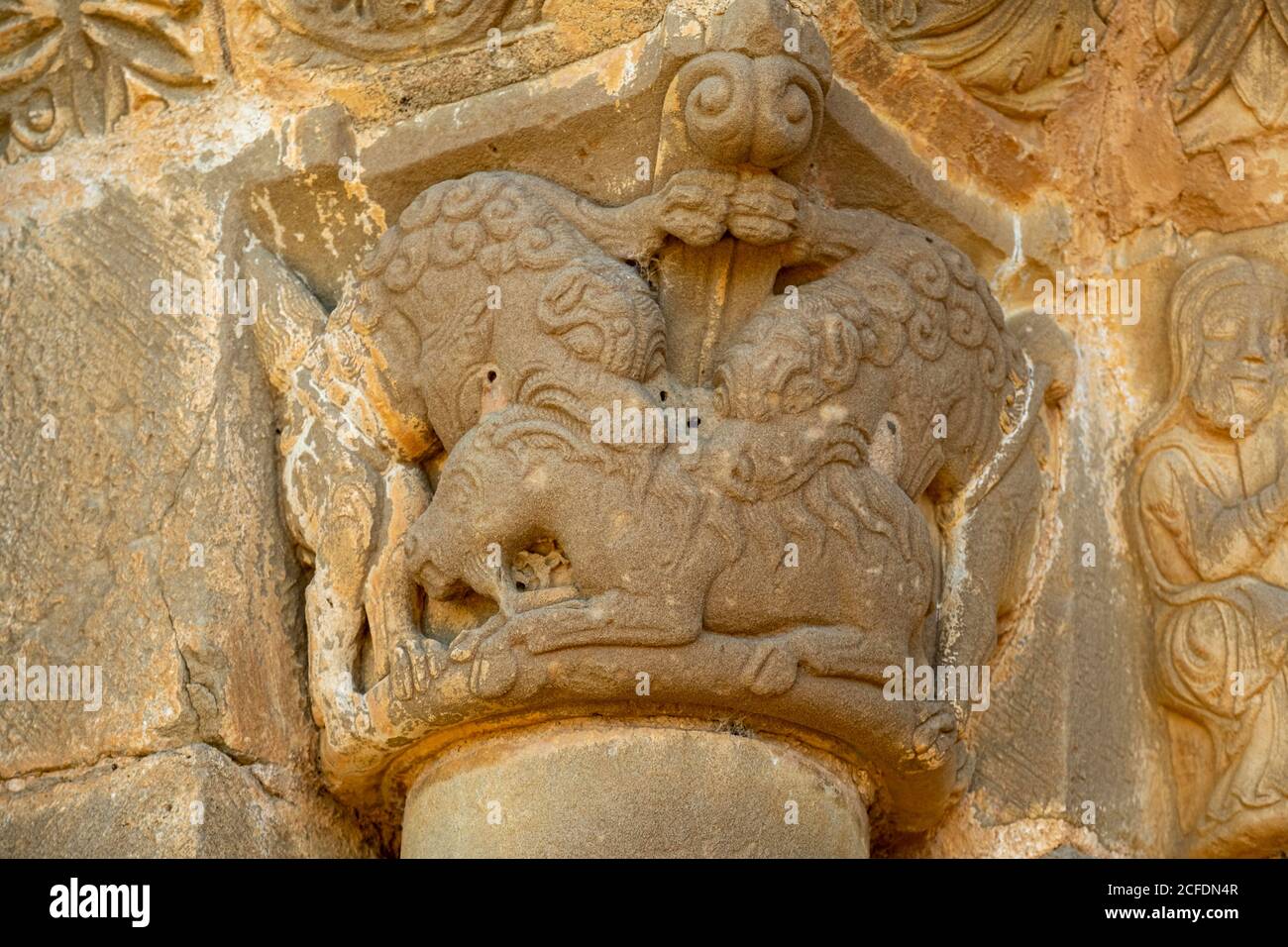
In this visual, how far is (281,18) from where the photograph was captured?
3531mm

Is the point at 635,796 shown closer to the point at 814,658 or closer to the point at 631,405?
the point at 814,658

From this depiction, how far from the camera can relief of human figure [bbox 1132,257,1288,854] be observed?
354 cm

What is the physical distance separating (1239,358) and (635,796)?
3.98ft

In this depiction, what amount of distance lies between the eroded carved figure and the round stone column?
0.06 meters

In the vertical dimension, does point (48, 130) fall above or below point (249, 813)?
above

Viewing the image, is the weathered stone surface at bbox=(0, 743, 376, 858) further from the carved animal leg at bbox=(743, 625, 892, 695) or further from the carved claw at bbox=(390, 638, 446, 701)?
the carved animal leg at bbox=(743, 625, 892, 695)

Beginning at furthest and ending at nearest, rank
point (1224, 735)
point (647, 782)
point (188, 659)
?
point (1224, 735)
point (188, 659)
point (647, 782)

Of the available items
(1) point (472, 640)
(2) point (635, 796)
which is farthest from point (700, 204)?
(2) point (635, 796)

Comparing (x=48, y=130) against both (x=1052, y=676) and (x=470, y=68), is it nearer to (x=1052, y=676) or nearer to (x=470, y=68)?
(x=470, y=68)

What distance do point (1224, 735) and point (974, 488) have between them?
0.53 meters

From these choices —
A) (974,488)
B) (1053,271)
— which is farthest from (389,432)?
(1053,271)

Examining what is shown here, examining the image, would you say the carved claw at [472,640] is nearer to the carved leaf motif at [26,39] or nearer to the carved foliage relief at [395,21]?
the carved foliage relief at [395,21]

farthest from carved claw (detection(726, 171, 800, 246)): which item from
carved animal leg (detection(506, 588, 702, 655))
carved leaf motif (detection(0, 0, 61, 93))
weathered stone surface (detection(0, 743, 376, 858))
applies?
carved leaf motif (detection(0, 0, 61, 93))

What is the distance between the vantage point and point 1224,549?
3617 millimetres
